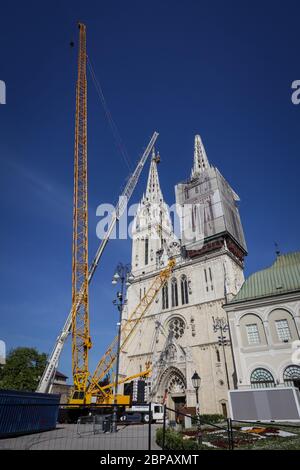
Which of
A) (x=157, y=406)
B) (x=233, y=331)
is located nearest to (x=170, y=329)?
(x=157, y=406)

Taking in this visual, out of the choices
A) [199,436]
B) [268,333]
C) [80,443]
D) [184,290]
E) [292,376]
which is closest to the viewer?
[199,436]

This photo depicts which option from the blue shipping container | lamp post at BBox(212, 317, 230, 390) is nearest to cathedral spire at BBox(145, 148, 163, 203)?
lamp post at BBox(212, 317, 230, 390)

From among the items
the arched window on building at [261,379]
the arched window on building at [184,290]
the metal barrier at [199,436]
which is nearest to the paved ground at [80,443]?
the metal barrier at [199,436]

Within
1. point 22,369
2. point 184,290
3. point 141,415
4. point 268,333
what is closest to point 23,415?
point 141,415

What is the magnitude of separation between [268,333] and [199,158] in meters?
47.0

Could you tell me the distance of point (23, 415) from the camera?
17.3 m

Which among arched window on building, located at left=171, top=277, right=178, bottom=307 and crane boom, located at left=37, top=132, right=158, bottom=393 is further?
arched window on building, located at left=171, top=277, right=178, bottom=307

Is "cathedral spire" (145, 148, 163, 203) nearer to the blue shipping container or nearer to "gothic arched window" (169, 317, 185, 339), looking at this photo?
"gothic arched window" (169, 317, 185, 339)

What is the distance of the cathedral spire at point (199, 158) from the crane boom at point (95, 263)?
421 inches

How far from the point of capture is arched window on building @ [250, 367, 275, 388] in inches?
987

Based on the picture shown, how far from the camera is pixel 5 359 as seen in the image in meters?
50.1

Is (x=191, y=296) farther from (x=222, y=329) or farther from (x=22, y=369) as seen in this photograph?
(x=22, y=369)
